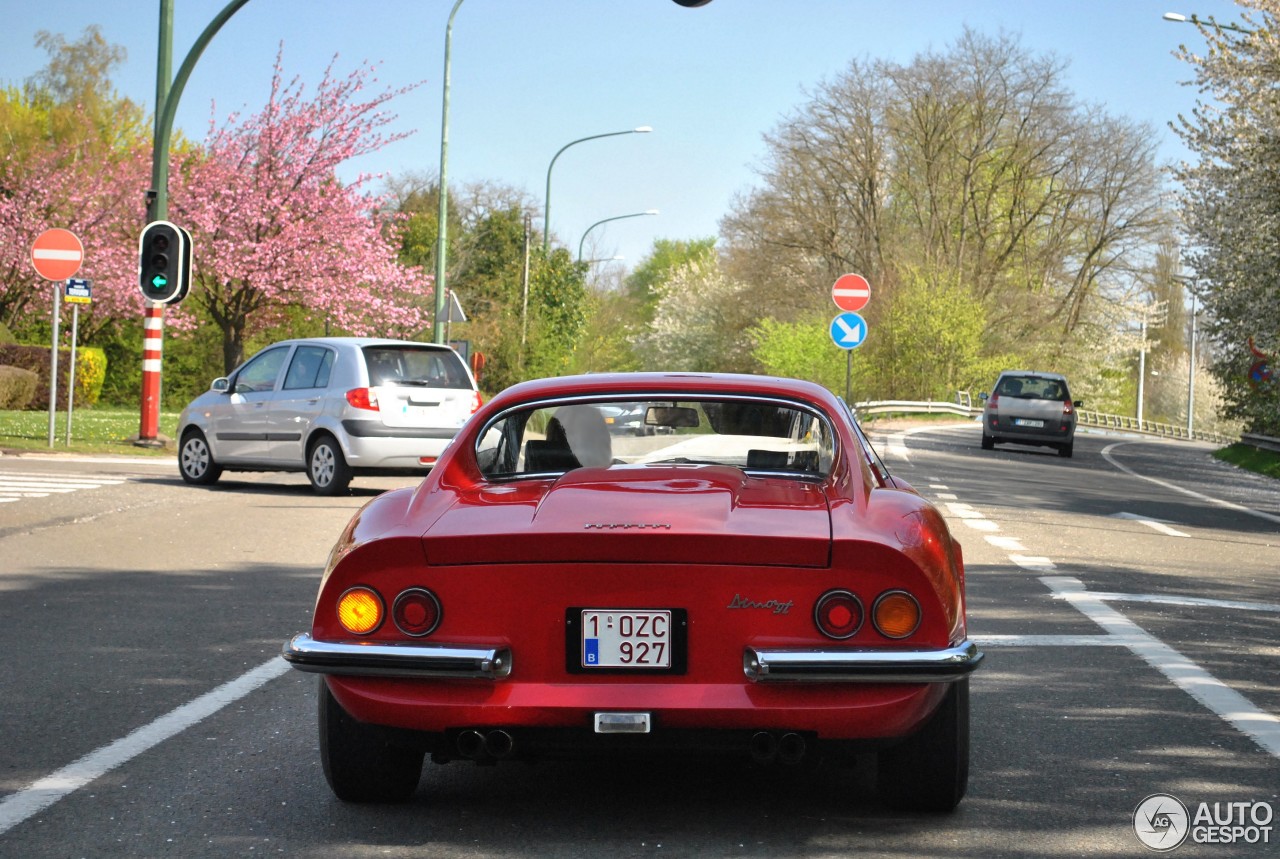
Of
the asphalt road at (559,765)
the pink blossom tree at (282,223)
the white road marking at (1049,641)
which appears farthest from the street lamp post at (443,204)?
the white road marking at (1049,641)

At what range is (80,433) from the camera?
26.5 meters

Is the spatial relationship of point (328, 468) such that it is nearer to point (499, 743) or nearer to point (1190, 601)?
point (1190, 601)

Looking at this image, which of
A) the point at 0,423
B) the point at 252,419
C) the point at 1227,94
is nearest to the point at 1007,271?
the point at 1227,94

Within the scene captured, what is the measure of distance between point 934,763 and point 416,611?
1.52 metres

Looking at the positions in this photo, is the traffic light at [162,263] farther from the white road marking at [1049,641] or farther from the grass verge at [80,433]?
the white road marking at [1049,641]

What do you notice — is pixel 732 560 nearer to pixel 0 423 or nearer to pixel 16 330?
pixel 0 423

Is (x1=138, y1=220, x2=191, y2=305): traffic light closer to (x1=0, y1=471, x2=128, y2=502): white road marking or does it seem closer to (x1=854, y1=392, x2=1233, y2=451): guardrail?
(x1=0, y1=471, x2=128, y2=502): white road marking

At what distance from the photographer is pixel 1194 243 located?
3394 cm

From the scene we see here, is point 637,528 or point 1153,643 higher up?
point 637,528

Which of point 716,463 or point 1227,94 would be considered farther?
point 1227,94

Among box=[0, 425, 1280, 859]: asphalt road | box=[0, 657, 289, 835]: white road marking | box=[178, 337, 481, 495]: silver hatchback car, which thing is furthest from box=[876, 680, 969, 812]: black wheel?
box=[178, 337, 481, 495]: silver hatchback car

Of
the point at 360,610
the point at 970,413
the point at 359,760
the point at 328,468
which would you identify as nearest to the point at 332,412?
the point at 328,468

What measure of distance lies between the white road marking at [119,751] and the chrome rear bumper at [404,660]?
0.97 metres

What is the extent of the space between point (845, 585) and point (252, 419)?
14.1m
